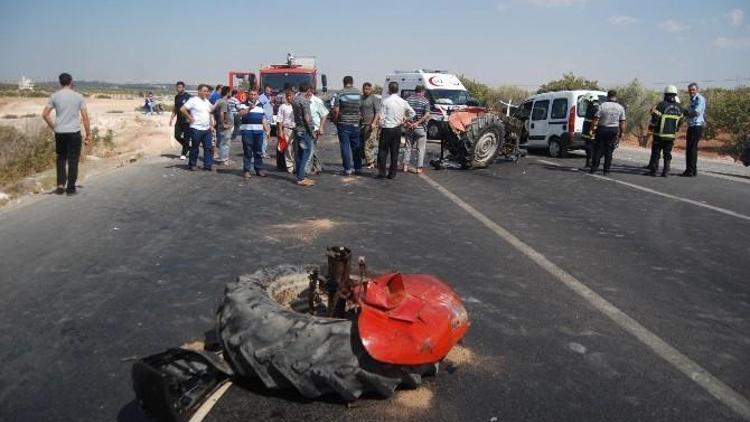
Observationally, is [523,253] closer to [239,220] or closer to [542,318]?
[542,318]

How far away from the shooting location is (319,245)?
21.3 ft

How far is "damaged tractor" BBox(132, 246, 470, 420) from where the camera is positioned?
3.11 m

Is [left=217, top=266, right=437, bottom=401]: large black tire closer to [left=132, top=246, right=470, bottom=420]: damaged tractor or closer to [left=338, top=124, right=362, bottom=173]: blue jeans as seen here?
[left=132, top=246, right=470, bottom=420]: damaged tractor

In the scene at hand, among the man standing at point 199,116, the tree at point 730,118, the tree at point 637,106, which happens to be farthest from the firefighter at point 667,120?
the tree at point 637,106

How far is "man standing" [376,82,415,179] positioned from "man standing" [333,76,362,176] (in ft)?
2.19

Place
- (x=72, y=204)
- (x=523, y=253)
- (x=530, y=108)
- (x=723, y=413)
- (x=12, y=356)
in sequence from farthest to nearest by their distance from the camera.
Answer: (x=530, y=108), (x=72, y=204), (x=523, y=253), (x=12, y=356), (x=723, y=413)

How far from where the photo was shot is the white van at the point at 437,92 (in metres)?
20.8

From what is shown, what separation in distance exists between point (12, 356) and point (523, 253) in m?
4.60

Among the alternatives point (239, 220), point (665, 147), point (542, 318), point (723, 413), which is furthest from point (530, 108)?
point (723, 413)

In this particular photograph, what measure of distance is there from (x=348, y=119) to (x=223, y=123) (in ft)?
12.1

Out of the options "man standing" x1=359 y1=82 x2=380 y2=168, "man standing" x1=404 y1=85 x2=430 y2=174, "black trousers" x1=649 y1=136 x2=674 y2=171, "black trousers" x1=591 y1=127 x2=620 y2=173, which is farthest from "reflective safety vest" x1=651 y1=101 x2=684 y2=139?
"man standing" x1=359 y1=82 x2=380 y2=168

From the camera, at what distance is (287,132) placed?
12227 mm

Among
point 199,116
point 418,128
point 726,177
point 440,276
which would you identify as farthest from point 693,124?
point 199,116

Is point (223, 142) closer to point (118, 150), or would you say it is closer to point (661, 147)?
point (118, 150)
